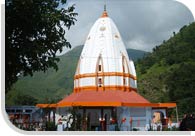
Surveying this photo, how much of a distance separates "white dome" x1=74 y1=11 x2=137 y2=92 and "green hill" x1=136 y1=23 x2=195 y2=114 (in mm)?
485

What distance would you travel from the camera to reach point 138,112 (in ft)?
25.3

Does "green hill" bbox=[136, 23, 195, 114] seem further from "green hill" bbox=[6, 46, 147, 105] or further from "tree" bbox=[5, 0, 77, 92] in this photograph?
"tree" bbox=[5, 0, 77, 92]

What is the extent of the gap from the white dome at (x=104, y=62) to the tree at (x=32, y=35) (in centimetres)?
410

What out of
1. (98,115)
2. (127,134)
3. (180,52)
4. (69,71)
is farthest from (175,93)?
(127,134)

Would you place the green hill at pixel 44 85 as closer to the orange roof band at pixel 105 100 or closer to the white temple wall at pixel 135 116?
the orange roof band at pixel 105 100

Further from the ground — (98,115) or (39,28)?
(39,28)

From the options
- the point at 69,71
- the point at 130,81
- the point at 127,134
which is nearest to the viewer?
the point at 127,134

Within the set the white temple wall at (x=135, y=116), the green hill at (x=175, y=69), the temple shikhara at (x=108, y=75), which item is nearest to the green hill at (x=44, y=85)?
the temple shikhara at (x=108, y=75)

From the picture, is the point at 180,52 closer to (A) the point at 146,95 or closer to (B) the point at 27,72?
(A) the point at 146,95

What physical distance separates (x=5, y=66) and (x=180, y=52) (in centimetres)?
414

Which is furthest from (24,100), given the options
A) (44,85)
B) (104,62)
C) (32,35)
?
(104,62)

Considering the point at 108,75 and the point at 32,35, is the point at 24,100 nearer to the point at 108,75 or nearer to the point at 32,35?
the point at 32,35

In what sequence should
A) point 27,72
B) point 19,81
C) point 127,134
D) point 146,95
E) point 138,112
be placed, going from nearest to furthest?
point 127,134, point 27,72, point 19,81, point 138,112, point 146,95

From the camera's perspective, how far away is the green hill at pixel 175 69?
706cm
